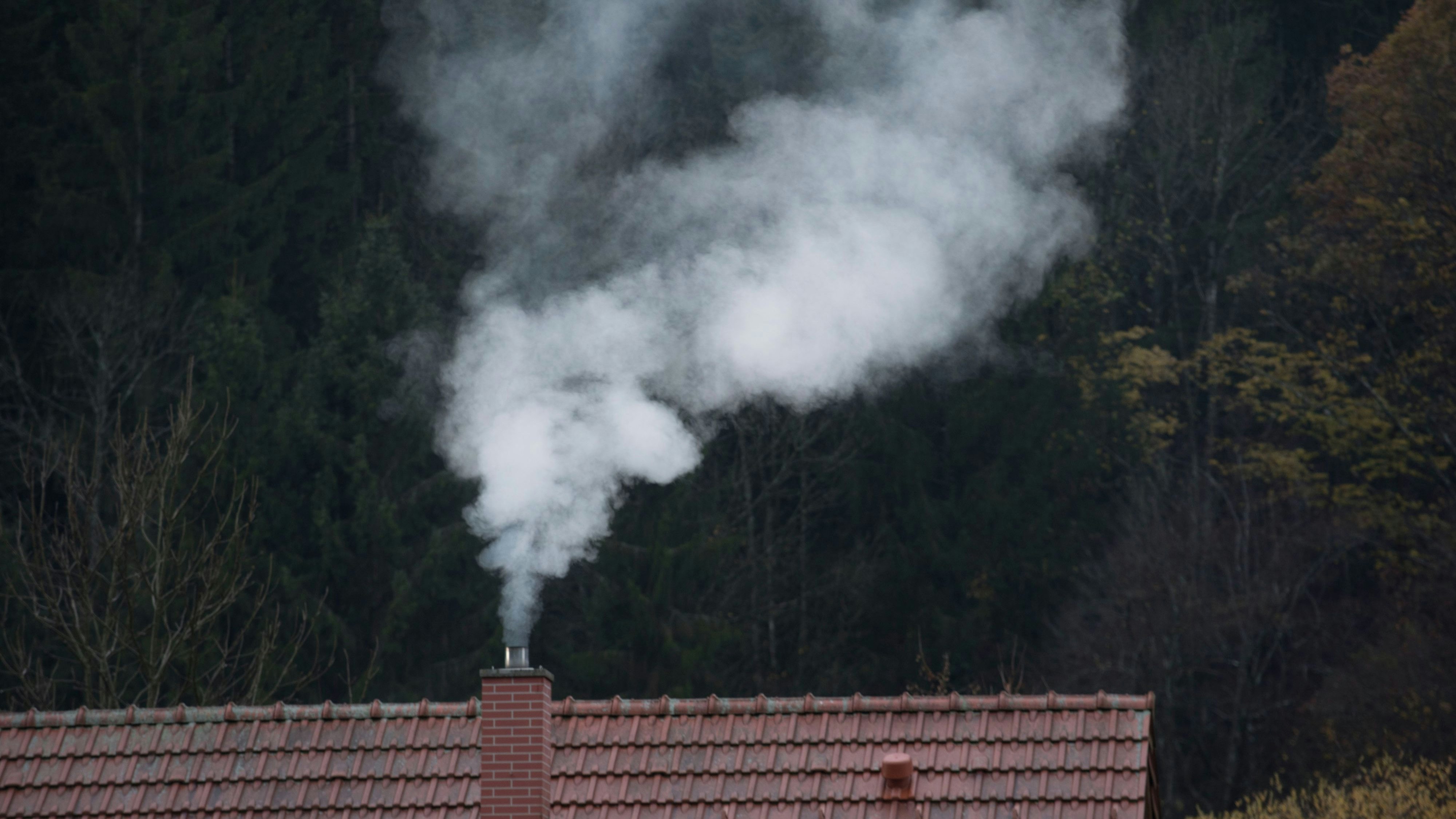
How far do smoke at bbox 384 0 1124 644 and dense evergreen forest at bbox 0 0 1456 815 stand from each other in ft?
3.16

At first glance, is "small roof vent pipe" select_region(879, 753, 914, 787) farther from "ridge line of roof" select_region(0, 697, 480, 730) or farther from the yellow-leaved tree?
the yellow-leaved tree

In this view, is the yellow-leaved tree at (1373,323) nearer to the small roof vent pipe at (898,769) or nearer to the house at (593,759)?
the house at (593,759)

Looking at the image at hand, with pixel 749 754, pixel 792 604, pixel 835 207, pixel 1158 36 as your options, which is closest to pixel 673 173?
pixel 835 207

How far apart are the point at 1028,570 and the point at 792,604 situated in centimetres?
422

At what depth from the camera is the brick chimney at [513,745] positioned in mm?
12383

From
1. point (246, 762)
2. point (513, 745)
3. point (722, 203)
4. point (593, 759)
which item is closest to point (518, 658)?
point (513, 745)

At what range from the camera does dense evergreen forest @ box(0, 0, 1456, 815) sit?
1192 inches

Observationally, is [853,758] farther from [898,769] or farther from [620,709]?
[620,709]

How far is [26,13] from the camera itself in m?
35.4

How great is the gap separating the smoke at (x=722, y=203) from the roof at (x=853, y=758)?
765 cm

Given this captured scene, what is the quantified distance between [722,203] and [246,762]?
54.9 feet

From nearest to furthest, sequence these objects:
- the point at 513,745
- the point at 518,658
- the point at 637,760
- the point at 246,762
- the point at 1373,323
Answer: the point at 513,745 → the point at 518,658 → the point at 637,760 → the point at 246,762 → the point at 1373,323

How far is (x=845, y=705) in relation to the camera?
525 inches

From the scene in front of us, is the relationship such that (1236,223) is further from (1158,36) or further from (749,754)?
(749,754)
